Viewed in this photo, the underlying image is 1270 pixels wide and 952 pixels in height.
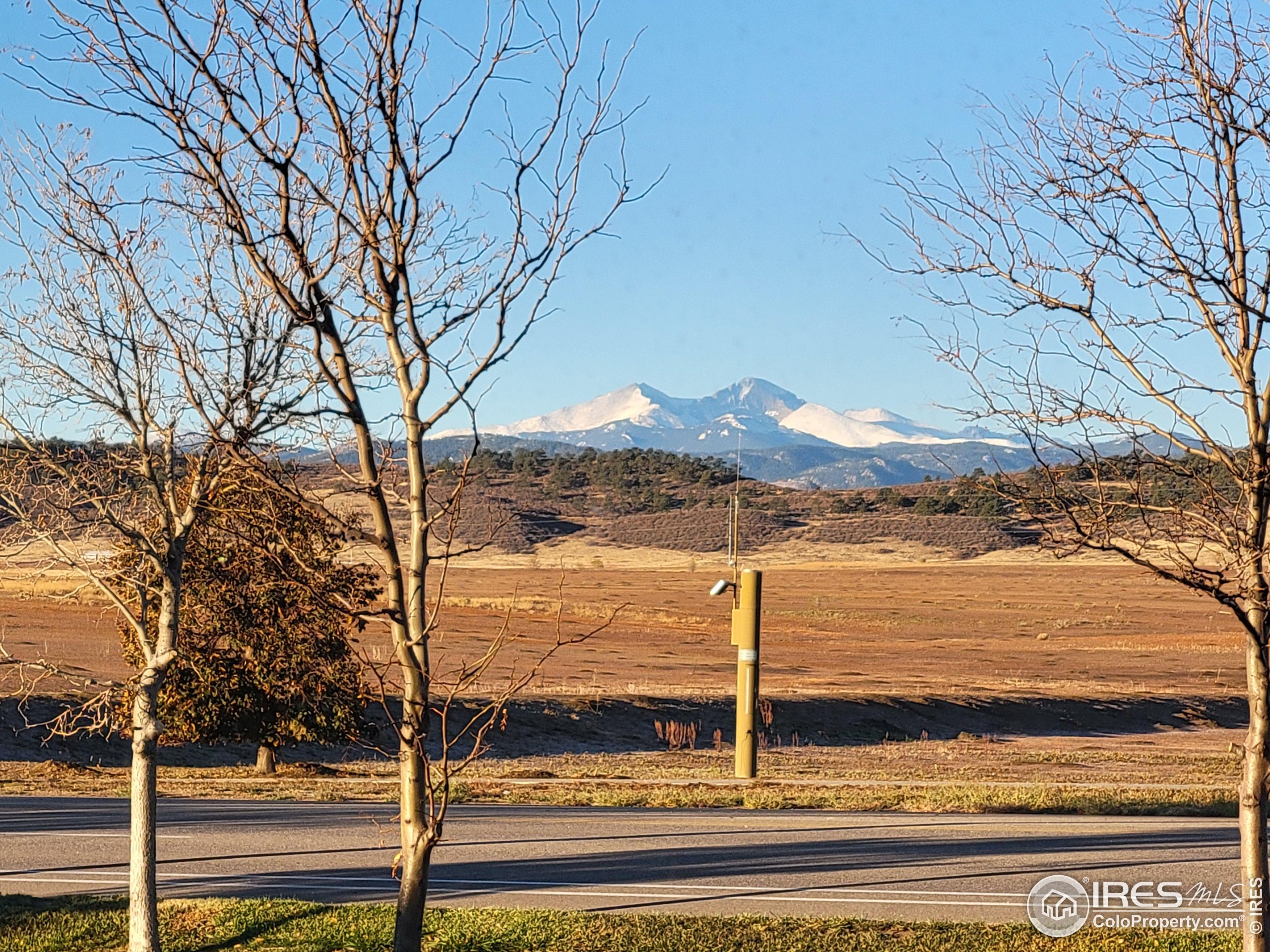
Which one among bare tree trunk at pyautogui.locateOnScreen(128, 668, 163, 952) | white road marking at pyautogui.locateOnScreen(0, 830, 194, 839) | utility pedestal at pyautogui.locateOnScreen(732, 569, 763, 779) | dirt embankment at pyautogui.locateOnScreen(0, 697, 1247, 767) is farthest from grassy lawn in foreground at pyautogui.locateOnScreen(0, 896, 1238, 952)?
dirt embankment at pyautogui.locateOnScreen(0, 697, 1247, 767)

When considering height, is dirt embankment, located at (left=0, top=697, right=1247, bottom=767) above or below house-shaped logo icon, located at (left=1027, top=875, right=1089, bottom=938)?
below

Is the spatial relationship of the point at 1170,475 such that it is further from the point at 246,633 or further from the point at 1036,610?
the point at 1036,610

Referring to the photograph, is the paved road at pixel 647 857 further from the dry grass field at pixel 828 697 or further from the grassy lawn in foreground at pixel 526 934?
the dry grass field at pixel 828 697

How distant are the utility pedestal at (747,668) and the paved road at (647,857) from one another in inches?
195

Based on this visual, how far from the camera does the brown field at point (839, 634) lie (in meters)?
42.4

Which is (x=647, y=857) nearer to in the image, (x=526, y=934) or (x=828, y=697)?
(x=526, y=934)

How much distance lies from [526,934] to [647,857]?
11.2 ft

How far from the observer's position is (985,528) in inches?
4624

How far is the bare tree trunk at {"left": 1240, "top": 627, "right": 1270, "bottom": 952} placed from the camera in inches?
247

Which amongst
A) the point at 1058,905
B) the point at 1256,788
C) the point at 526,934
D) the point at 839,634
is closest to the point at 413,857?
the point at 526,934

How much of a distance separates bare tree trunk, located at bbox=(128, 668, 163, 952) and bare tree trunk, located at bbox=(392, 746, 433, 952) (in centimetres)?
277

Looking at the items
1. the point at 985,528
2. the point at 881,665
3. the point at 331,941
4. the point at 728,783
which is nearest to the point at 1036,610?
the point at 881,665

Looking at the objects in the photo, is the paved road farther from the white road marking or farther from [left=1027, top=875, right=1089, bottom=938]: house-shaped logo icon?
[left=1027, top=875, right=1089, bottom=938]: house-shaped logo icon

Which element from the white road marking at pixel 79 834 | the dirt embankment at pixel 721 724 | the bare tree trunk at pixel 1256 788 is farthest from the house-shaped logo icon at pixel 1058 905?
the dirt embankment at pixel 721 724
